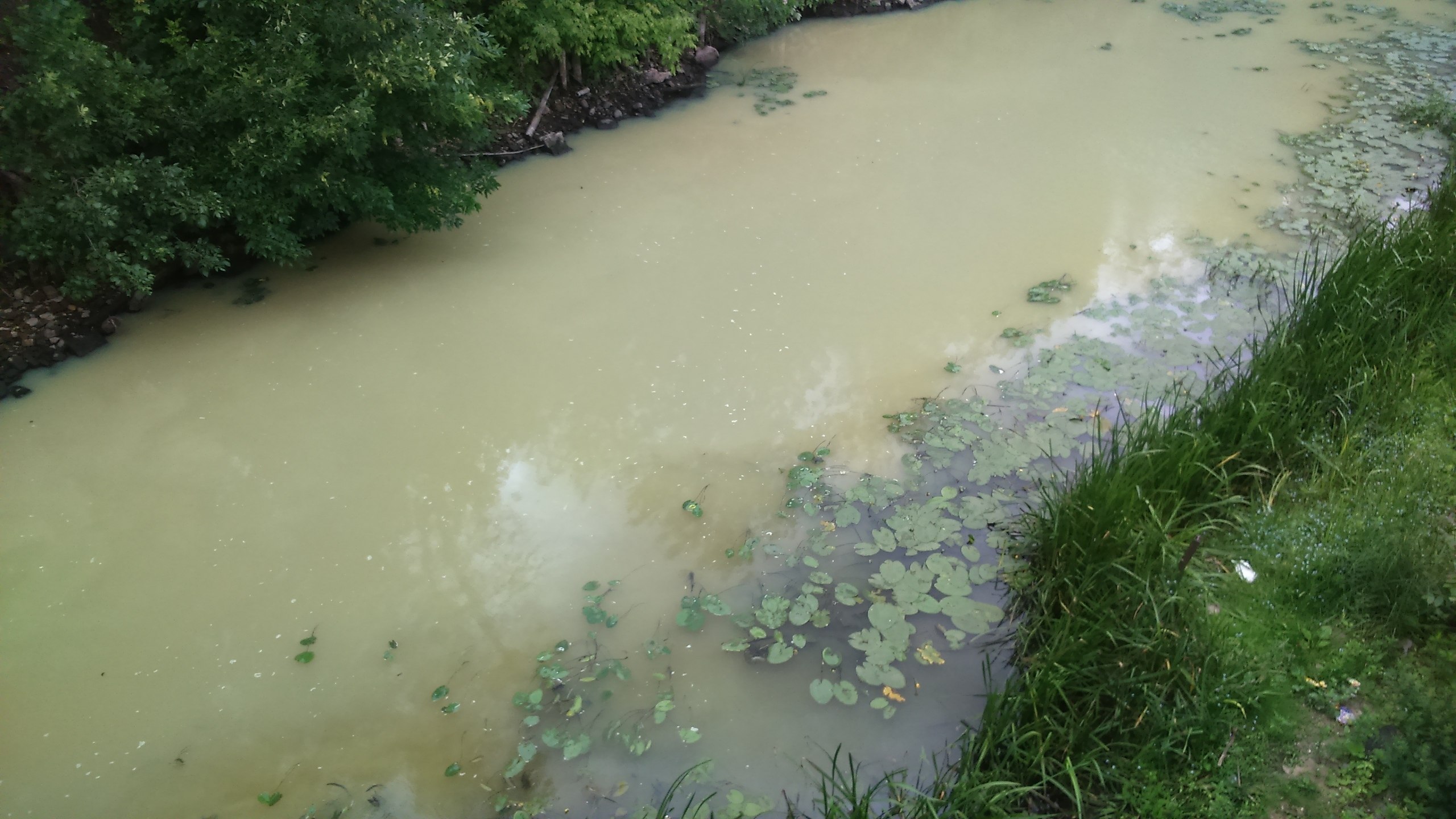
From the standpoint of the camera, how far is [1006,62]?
8703 millimetres

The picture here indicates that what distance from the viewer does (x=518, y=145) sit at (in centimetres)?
677

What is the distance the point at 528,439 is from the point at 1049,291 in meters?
3.12

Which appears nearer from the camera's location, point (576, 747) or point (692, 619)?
point (576, 747)

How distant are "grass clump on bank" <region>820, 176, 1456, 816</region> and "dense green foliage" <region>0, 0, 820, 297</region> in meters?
3.82

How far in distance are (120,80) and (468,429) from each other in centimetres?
248

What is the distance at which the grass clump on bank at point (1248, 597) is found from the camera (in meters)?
2.45

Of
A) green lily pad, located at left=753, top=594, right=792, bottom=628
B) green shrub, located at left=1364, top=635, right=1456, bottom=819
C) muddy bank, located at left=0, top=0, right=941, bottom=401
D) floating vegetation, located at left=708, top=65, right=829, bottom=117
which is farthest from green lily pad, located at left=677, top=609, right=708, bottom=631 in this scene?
floating vegetation, located at left=708, top=65, right=829, bottom=117

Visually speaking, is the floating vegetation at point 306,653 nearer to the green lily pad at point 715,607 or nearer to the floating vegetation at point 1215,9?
the green lily pad at point 715,607

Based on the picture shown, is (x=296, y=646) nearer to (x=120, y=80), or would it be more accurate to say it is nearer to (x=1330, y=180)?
(x=120, y=80)

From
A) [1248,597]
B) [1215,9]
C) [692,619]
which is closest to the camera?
[1248,597]

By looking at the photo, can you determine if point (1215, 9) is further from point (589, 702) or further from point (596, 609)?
point (589, 702)

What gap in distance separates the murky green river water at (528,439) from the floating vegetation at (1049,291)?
0.07 metres

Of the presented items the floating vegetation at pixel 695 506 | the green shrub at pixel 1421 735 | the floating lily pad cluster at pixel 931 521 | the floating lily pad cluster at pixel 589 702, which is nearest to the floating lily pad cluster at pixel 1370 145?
the floating lily pad cluster at pixel 931 521

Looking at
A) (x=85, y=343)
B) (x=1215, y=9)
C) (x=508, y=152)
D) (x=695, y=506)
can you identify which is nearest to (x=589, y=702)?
(x=695, y=506)
